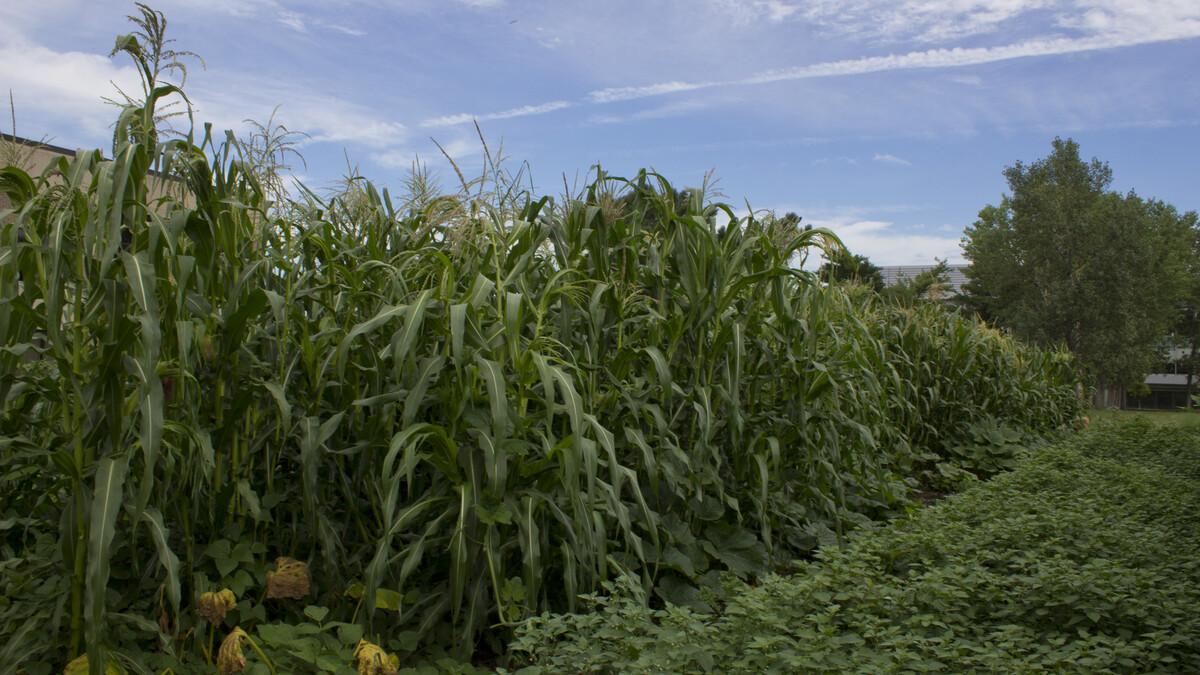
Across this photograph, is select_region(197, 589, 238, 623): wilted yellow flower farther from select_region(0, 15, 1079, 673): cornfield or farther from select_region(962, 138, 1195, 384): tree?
select_region(962, 138, 1195, 384): tree

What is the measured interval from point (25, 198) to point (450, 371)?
1.55 m

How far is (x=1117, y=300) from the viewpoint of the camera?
33.6m

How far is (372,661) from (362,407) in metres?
1.07

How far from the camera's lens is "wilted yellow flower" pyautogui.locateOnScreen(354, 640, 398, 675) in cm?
230

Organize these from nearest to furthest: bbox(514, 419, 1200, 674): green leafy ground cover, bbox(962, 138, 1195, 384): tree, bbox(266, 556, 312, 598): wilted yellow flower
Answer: bbox(514, 419, 1200, 674): green leafy ground cover, bbox(266, 556, 312, 598): wilted yellow flower, bbox(962, 138, 1195, 384): tree

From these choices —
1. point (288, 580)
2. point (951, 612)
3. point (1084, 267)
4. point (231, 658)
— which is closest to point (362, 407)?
point (288, 580)

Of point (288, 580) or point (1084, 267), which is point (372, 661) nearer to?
point (288, 580)

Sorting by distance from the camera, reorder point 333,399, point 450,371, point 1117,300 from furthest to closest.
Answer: point 1117,300, point 333,399, point 450,371

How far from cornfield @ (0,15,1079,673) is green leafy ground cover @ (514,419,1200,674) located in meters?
0.40

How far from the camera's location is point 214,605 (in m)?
2.46

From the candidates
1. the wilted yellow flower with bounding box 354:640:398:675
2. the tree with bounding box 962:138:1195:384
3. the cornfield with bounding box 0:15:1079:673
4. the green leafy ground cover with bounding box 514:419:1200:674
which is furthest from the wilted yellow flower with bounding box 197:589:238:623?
the tree with bounding box 962:138:1195:384

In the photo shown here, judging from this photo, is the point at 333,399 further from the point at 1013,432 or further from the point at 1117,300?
the point at 1117,300

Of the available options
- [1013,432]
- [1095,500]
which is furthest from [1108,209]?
[1095,500]

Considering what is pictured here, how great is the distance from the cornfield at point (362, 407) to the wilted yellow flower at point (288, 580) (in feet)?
0.09
